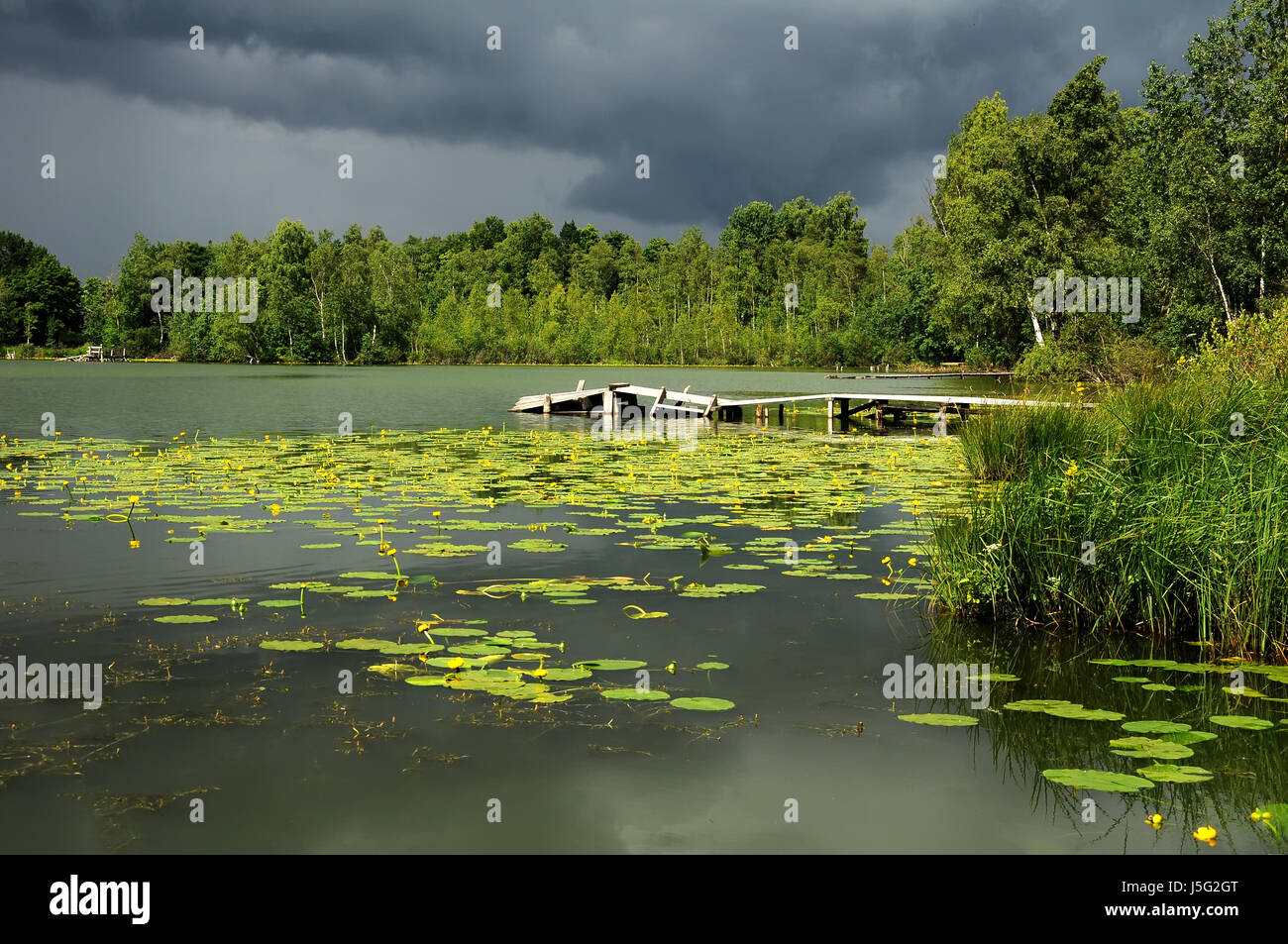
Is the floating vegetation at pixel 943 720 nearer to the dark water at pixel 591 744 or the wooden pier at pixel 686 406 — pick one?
the dark water at pixel 591 744

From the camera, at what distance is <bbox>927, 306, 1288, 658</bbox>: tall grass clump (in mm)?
6812

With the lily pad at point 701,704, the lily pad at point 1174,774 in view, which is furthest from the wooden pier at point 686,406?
the lily pad at point 1174,774

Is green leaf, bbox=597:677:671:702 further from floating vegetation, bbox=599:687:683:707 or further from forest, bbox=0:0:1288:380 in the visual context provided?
forest, bbox=0:0:1288:380

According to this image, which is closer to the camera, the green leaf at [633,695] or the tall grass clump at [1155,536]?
the green leaf at [633,695]

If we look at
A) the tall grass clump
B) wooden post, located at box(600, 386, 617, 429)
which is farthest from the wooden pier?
the tall grass clump

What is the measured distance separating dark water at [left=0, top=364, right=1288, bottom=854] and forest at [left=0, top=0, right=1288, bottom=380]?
18569 millimetres

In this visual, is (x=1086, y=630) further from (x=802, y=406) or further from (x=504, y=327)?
(x=504, y=327)

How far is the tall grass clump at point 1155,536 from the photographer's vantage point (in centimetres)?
681

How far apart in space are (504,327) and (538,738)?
4331 inches

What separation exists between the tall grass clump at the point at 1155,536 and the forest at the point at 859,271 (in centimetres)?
1571

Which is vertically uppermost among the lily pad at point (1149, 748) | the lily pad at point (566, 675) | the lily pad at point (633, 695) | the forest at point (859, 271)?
the forest at point (859, 271)

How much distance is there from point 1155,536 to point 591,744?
440 cm

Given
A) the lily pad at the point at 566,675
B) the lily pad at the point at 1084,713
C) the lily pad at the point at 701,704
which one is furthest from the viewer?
the lily pad at the point at 566,675
